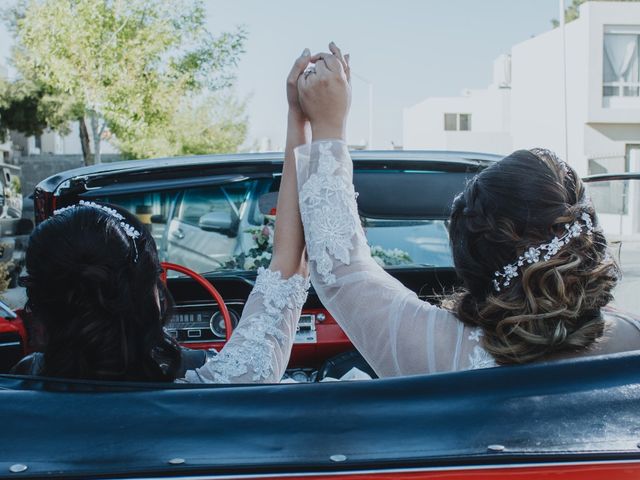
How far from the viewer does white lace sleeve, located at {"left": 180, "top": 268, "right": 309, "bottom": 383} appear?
166 centimetres

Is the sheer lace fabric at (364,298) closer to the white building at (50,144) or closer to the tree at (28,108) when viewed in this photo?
the tree at (28,108)

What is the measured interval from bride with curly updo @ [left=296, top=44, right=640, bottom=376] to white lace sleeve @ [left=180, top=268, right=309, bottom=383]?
15 centimetres

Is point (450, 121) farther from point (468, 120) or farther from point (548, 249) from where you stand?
point (548, 249)

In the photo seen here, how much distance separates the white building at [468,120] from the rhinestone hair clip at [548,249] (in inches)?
1456

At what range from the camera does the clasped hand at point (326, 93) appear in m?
1.55

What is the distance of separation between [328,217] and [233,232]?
248 cm

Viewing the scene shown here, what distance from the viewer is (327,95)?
1557 millimetres

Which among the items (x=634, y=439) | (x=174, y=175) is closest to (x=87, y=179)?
(x=174, y=175)

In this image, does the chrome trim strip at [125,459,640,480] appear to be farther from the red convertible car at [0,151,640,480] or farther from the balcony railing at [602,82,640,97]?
the balcony railing at [602,82,640,97]

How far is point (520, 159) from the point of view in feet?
4.92

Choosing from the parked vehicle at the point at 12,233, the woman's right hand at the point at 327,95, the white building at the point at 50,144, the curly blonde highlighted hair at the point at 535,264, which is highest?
the white building at the point at 50,144

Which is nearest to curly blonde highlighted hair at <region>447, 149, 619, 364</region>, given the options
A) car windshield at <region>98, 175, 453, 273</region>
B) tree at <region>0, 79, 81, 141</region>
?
car windshield at <region>98, 175, 453, 273</region>

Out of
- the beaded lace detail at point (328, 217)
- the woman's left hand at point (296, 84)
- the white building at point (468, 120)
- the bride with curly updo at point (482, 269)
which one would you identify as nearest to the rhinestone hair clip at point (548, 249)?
the bride with curly updo at point (482, 269)

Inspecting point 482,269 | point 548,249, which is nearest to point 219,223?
point 482,269
